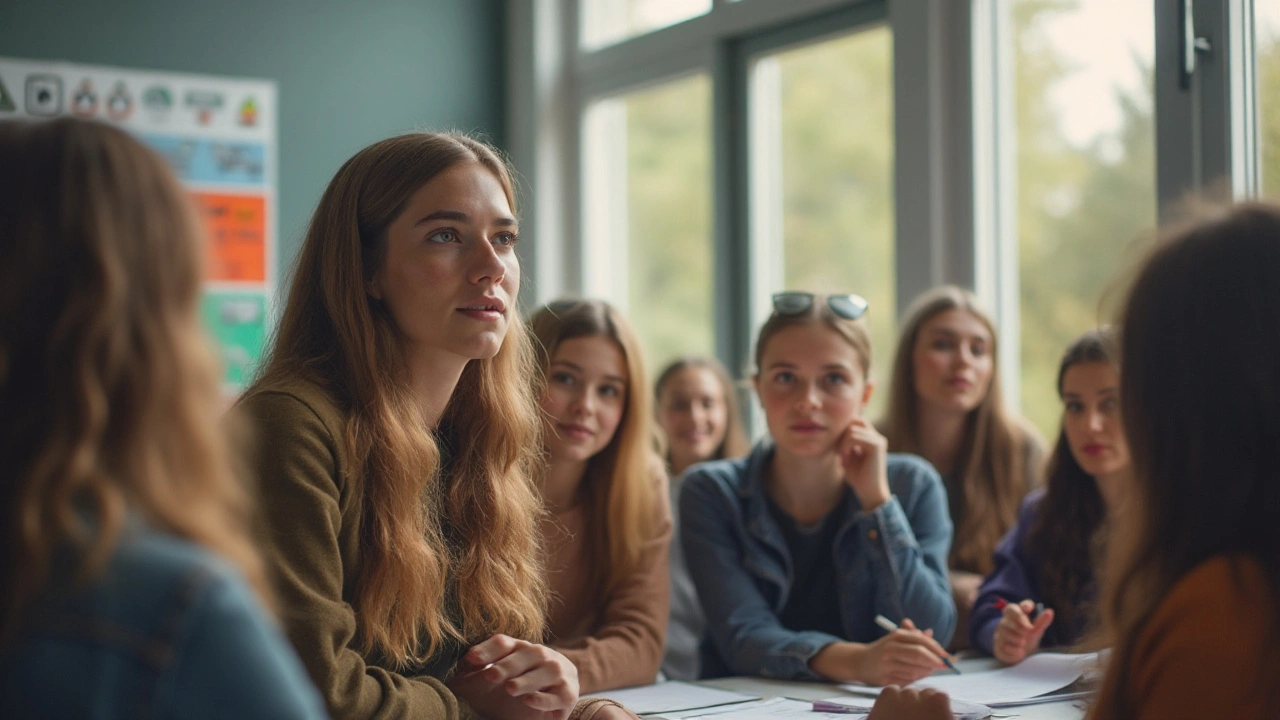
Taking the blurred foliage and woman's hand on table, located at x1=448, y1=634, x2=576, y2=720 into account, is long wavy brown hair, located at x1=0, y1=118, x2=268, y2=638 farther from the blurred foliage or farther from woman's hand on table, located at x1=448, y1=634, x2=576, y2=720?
the blurred foliage

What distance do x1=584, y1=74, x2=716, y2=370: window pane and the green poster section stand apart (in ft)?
4.84

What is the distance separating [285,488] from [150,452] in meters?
0.69

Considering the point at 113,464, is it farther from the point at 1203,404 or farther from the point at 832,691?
the point at 832,691

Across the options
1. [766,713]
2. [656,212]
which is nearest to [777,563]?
[766,713]

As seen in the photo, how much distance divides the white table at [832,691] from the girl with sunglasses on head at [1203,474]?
694 mm

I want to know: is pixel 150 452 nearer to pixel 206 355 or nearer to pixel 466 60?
pixel 206 355

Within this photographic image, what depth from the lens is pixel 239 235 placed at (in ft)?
16.2

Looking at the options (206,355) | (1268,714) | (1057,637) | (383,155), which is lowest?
(1057,637)

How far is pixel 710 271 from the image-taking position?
5.01 m

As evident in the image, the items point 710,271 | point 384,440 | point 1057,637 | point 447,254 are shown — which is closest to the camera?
point 384,440

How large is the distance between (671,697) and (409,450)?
2.23 feet

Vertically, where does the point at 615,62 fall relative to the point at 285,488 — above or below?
above

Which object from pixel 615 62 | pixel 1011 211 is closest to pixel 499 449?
pixel 1011 211

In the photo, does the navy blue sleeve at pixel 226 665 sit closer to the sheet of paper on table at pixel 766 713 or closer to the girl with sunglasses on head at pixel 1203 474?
the girl with sunglasses on head at pixel 1203 474
